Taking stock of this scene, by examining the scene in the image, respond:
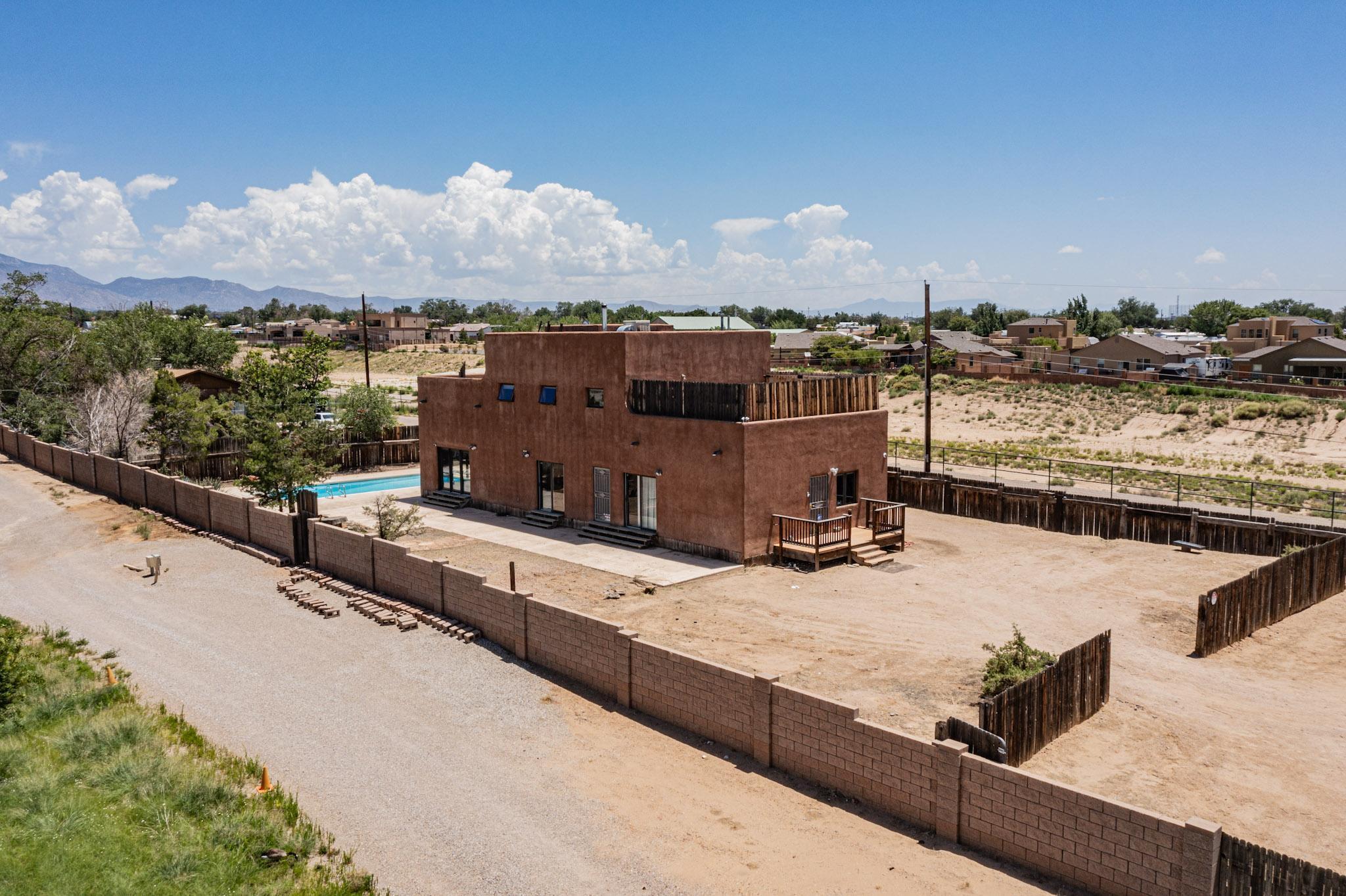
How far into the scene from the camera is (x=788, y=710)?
1195 centimetres

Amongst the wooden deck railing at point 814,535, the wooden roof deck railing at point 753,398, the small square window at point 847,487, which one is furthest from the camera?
the small square window at point 847,487

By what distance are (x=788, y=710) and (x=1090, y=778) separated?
158 inches

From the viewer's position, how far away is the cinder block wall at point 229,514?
86.9ft

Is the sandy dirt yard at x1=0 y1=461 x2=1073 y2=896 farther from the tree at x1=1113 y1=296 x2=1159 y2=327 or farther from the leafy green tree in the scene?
the tree at x1=1113 y1=296 x2=1159 y2=327

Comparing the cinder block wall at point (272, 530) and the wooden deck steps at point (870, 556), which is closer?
the wooden deck steps at point (870, 556)

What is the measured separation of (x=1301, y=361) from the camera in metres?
66.0

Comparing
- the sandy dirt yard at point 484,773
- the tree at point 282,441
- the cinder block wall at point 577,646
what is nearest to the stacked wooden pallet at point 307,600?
the sandy dirt yard at point 484,773

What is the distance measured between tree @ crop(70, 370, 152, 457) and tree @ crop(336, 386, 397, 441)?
8370mm

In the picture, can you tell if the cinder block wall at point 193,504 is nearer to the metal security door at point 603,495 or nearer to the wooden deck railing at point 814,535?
the metal security door at point 603,495

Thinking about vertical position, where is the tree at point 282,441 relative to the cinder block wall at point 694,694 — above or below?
above

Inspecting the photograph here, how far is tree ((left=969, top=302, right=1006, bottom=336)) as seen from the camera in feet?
468

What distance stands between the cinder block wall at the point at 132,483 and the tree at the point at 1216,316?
137 meters

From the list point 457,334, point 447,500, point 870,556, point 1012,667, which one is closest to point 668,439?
point 870,556

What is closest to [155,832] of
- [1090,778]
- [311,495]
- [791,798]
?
[791,798]
